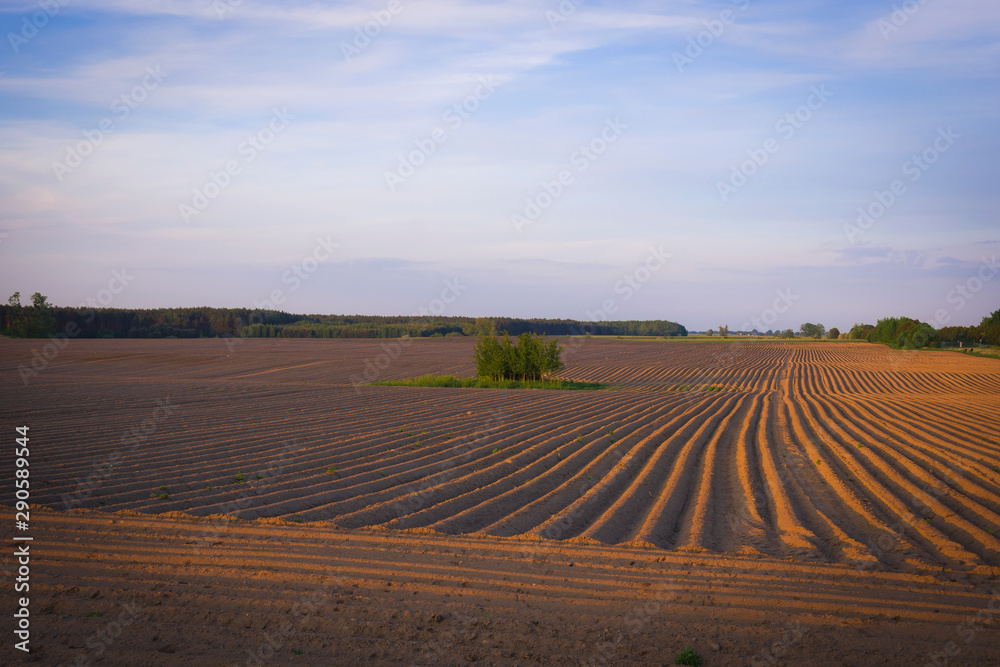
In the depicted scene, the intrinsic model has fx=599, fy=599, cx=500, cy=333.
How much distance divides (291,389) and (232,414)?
765cm

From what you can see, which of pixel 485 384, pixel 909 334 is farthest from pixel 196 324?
pixel 909 334

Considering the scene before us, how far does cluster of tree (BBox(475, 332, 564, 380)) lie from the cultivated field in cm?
944

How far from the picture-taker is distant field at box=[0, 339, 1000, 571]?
6266 mm

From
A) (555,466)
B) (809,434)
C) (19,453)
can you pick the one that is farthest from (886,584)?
(19,453)

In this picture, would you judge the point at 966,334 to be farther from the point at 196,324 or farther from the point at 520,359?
the point at 196,324

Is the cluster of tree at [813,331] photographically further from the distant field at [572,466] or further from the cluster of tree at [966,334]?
the distant field at [572,466]

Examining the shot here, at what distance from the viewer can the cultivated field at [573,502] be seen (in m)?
4.45

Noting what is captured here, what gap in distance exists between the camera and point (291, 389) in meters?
21.9

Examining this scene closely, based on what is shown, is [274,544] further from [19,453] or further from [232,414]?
[232,414]

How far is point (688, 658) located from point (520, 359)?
73.1 feet

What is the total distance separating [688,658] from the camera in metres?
3.57

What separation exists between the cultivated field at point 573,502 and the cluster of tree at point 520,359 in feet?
31.0

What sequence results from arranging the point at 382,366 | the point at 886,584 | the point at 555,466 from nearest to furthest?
1. the point at 886,584
2. the point at 555,466
3. the point at 382,366

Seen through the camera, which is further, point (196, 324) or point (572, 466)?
point (196, 324)
